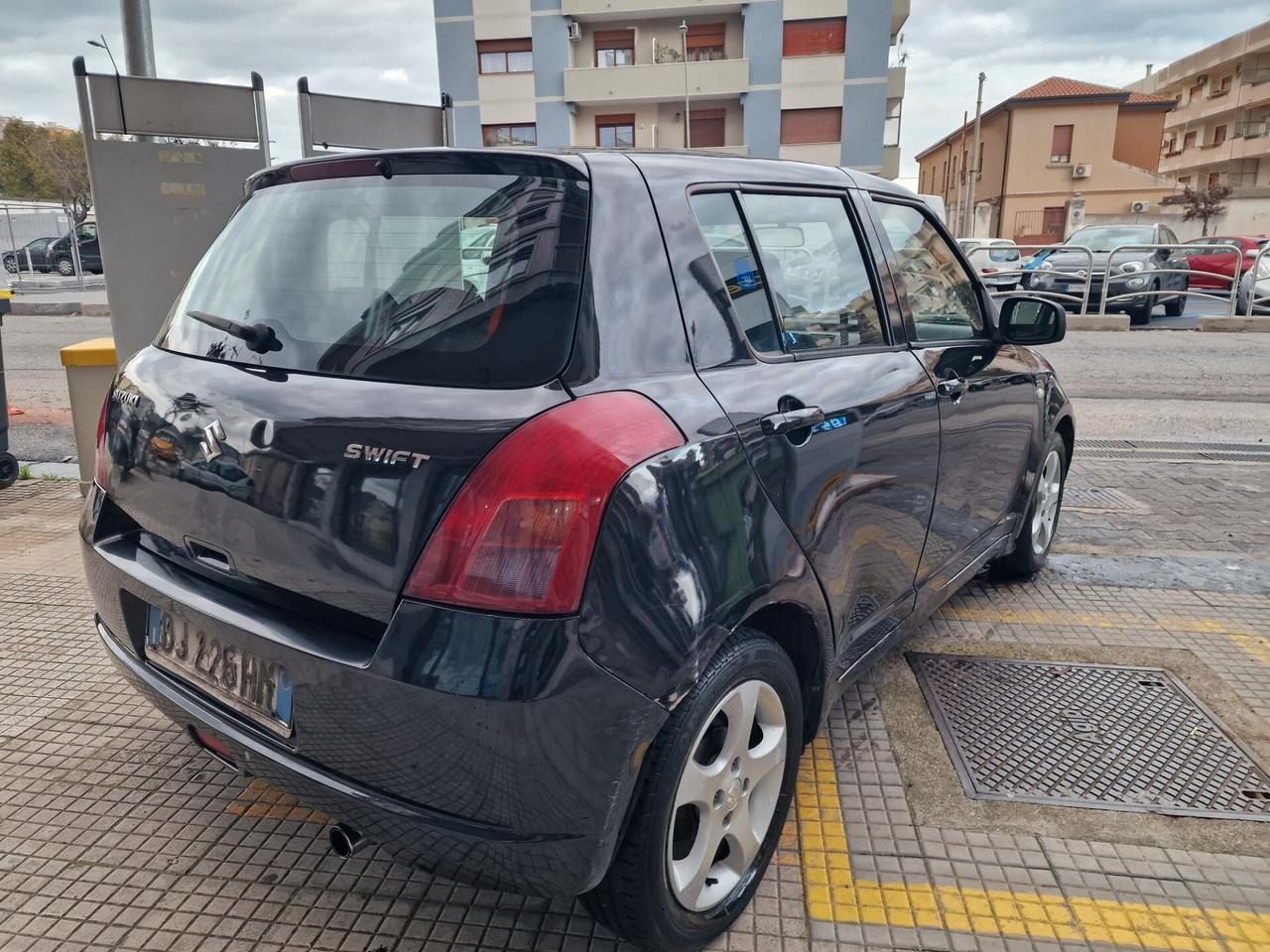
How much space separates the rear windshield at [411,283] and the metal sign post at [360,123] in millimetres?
3502

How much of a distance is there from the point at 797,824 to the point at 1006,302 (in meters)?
2.11

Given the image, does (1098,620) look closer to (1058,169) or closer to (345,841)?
(345,841)

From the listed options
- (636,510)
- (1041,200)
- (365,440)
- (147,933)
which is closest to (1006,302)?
(636,510)

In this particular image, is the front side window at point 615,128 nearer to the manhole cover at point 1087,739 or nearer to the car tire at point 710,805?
the manhole cover at point 1087,739

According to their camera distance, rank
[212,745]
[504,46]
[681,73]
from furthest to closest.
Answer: [504,46] → [681,73] → [212,745]

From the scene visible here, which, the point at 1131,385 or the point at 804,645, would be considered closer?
the point at 804,645

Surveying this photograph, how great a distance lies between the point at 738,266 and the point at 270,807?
1.96 metres

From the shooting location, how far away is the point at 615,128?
124 ft

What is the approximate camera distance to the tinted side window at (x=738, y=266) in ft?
7.24

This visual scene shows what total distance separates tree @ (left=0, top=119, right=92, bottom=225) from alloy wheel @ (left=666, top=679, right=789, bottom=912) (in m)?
49.8

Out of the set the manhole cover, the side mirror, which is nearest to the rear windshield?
the manhole cover

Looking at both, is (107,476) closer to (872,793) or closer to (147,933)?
(147,933)

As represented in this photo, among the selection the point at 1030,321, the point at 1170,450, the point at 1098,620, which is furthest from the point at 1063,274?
the point at 1030,321

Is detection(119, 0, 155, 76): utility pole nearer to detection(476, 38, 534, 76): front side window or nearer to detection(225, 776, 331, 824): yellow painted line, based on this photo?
detection(225, 776, 331, 824): yellow painted line
